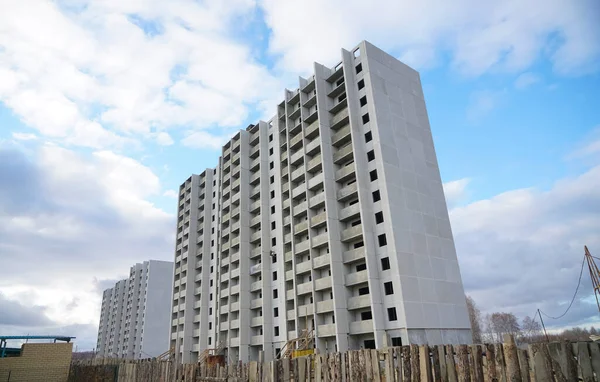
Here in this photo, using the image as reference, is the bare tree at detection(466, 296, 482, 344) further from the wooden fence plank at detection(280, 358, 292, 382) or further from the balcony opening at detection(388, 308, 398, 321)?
the wooden fence plank at detection(280, 358, 292, 382)

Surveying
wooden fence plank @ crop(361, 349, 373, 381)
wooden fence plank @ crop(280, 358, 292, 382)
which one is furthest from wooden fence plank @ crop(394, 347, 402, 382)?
wooden fence plank @ crop(280, 358, 292, 382)

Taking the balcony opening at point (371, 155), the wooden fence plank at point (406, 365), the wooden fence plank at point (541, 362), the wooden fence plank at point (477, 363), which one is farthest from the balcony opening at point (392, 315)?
the wooden fence plank at point (541, 362)

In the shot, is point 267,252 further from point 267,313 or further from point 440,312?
point 440,312

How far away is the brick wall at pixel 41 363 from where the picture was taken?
30558 mm

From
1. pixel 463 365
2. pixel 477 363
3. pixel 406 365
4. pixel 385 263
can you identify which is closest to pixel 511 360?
pixel 477 363

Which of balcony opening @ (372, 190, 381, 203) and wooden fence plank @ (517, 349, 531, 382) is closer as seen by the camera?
wooden fence plank @ (517, 349, 531, 382)

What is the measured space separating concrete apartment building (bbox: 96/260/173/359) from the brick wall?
7283cm

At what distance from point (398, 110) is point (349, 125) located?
240 inches

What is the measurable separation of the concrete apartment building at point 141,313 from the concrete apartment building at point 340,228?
148 ft

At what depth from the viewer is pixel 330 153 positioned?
49.0m

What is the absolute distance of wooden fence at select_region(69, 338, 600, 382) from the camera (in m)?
8.90

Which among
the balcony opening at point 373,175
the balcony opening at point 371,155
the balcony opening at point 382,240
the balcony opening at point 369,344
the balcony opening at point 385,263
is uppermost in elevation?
the balcony opening at point 371,155

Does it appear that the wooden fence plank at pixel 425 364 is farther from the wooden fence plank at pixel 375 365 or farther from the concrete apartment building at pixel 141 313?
the concrete apartment building at pixel 141 313

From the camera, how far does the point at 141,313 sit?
11531 cm
